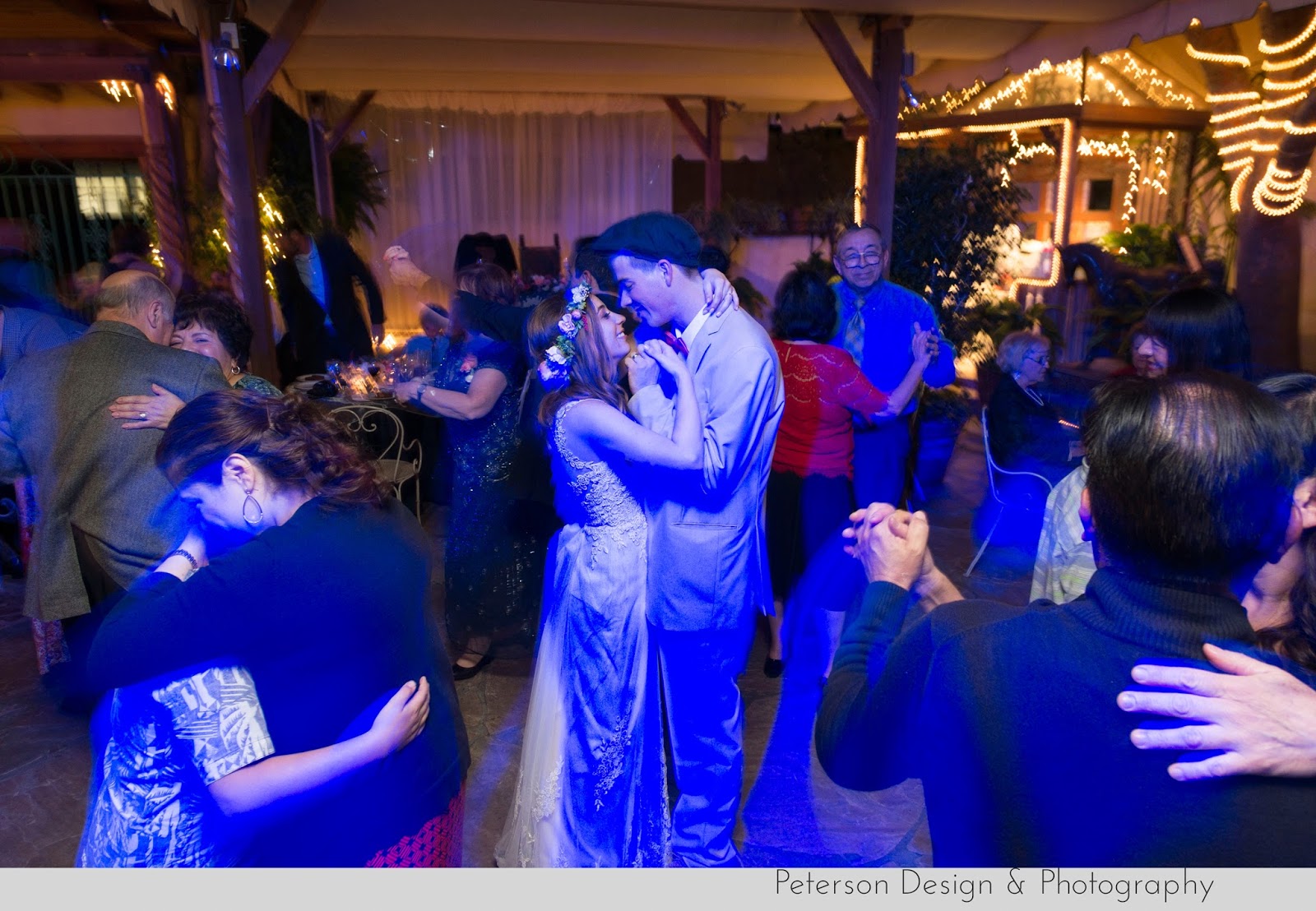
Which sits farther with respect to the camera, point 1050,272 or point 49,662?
point 1050,272

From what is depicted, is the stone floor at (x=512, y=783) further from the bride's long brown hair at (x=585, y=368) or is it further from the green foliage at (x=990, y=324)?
the green foliage at (x=990, y=324)

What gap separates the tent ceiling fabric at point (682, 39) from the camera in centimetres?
590

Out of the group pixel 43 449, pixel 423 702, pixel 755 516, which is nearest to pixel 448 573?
pixel 43 449

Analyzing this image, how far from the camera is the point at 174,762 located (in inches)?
47.5

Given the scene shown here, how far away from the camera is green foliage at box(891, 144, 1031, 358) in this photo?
19.1 feet

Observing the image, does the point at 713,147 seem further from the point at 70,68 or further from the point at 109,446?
the point at 109,446

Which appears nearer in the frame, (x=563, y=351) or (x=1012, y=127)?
(x=563, y=351)

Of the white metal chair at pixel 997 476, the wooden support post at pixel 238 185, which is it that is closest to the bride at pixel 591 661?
the white metal chair at pixel 997 476

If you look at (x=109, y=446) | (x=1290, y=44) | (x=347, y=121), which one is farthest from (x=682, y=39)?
(x=109, y=446)

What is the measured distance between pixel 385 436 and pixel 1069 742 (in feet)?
15.2

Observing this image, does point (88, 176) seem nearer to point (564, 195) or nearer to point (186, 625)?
point (564, 195)

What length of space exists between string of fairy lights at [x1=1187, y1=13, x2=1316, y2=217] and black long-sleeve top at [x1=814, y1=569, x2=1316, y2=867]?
24.1ft

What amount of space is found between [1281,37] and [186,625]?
329 inches

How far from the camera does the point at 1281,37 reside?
6.53 m
